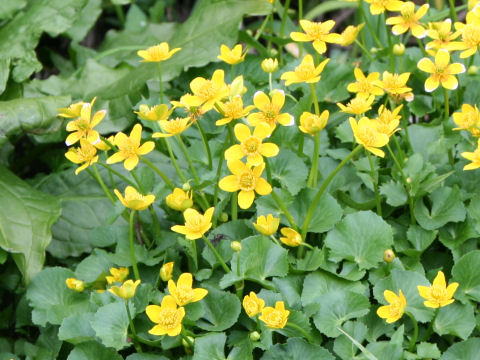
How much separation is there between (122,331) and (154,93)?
108cm

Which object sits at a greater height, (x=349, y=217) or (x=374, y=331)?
(x=349, y=217)

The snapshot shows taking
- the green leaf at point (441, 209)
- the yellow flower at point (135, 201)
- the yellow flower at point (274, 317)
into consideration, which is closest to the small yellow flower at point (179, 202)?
the yellow flower at point (135, 201)

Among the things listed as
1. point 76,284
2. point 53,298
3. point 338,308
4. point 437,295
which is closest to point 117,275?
point 76,284

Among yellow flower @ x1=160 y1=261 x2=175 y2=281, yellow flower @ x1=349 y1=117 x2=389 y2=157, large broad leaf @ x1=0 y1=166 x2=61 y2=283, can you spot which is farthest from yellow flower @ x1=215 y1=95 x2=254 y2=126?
large broad leaf @ x1=0 y1=166 x2=61 y2=283

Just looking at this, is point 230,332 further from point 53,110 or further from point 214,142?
point 53,110

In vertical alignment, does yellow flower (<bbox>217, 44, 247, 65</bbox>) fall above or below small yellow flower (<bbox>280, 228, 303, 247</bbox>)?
above

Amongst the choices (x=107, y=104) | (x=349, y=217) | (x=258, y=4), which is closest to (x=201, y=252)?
(x=349, y=217)

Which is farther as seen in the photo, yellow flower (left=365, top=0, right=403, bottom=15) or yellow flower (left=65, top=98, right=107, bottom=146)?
yellow flower (left=365, top=0, right=403, bottom=15)

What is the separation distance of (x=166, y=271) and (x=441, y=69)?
2.60 ft

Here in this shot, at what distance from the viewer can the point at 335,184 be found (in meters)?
1.79

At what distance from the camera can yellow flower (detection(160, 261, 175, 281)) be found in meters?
1.51

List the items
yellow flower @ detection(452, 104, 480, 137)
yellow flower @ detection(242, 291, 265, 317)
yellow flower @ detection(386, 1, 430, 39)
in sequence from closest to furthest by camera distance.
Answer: yellow flower @ detection(242, 291, 265, 317) < yellow flower @ detection(452, 104, 480, 137) < yellow flower @ detection(386, 1, 430, 39)

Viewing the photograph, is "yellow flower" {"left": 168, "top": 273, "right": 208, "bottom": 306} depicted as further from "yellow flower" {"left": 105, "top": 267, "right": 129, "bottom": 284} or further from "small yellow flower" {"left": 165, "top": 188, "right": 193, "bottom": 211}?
"yellow flower" {"left": 105, "top": 267, "right": 129, "bottom": 284}

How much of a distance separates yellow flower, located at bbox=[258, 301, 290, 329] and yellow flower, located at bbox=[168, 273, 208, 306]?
0.45 feet
